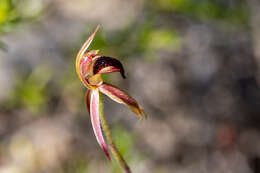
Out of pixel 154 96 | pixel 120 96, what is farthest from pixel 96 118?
pixel 154 96

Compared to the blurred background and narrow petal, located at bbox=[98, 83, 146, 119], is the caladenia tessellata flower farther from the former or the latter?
the blurred background

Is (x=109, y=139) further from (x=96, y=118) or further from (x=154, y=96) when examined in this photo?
(x=154, y=96)

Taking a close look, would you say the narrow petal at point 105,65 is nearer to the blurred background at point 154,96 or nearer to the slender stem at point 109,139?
the slender stem at point 109,139

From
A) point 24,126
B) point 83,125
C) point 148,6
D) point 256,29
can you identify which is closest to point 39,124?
point 24,126

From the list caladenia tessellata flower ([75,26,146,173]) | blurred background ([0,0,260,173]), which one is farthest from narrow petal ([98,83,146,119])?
blurred background ([0,0,260,173])

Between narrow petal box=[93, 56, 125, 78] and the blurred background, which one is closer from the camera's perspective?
narrow petal box=[93, 56, 125, 78]
